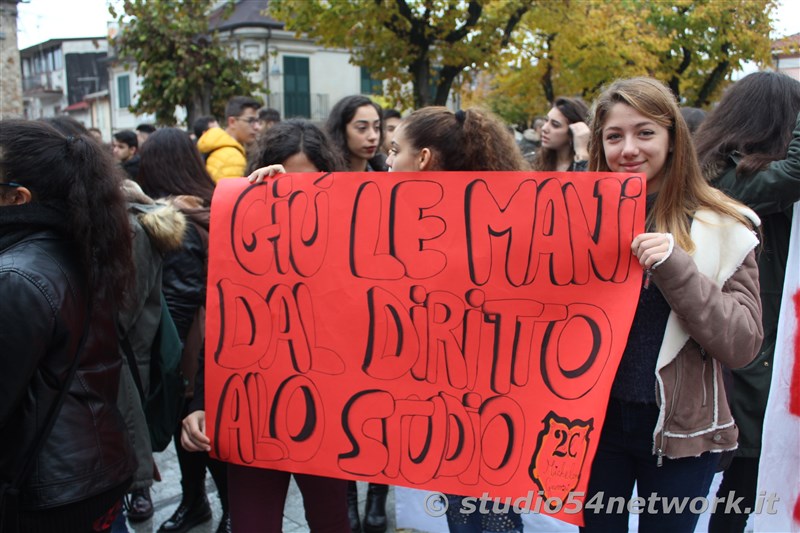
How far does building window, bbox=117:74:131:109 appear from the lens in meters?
32.9

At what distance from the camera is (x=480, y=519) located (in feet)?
7.98

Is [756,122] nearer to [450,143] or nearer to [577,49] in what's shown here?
[450,143]


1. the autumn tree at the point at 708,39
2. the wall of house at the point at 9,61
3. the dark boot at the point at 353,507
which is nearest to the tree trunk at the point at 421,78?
the wall of house at the point at 9,61

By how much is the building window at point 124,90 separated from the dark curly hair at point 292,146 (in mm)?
33033

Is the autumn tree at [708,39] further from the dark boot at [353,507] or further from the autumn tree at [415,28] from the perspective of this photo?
the dark boot at [353,507]

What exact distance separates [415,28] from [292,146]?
11785 millimetres

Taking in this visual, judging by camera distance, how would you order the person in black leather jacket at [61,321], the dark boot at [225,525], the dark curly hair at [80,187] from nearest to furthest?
1. the person in black leather jacket at [61,321]
2. the dark curly hair at [80,187]
3. the dark boot at [225,525]

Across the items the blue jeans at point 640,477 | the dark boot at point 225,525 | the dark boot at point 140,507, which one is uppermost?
the blue jeans at point 640,477

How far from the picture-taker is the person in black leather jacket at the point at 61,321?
5.69 ft

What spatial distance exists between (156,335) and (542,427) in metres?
1.42

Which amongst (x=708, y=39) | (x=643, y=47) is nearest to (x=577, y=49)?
(x=643, y=47)

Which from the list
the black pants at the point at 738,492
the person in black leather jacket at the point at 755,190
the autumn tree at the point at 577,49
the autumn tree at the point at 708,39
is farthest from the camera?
the autumn tree at the point at 708,39

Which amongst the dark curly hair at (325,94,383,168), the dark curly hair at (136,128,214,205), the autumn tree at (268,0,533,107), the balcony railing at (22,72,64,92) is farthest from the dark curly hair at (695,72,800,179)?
the balcony railing at (22,72,64,92)

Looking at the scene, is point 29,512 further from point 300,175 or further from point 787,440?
point 787,440
